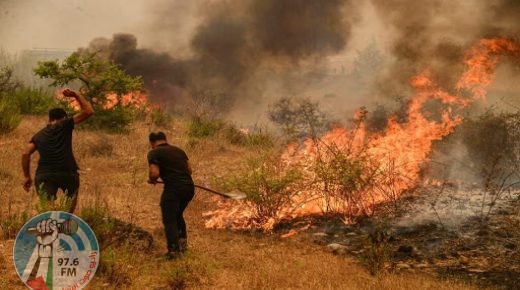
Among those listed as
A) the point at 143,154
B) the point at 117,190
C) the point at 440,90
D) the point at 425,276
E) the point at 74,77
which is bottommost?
the point at 425,276

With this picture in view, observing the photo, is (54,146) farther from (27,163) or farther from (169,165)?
(169,165)

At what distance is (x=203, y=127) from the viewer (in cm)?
1443

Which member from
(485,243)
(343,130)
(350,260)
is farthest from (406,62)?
(350,260)

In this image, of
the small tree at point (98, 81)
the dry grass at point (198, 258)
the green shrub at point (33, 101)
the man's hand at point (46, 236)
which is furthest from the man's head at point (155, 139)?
the green shrub at point (33, 101)

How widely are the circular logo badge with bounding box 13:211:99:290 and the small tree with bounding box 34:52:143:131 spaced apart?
7.05 m

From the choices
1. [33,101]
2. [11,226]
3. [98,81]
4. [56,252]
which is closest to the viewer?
[56,252]

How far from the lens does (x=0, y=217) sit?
5.49 metres

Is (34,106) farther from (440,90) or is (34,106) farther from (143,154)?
(440,90)

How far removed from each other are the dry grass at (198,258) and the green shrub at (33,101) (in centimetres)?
398

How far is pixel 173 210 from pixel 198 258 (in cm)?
67

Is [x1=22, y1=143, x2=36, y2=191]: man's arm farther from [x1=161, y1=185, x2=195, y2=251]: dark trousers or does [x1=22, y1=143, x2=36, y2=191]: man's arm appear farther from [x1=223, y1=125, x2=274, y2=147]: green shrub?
[x1=223, y1=125, x2=274, y2=147]: green shrub

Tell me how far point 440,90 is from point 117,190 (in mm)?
7325

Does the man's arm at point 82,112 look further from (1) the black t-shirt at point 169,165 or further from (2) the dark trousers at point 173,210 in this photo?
(2) the dark trousers at point 173,210

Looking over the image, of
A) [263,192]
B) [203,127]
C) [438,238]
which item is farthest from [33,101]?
[438,238]
